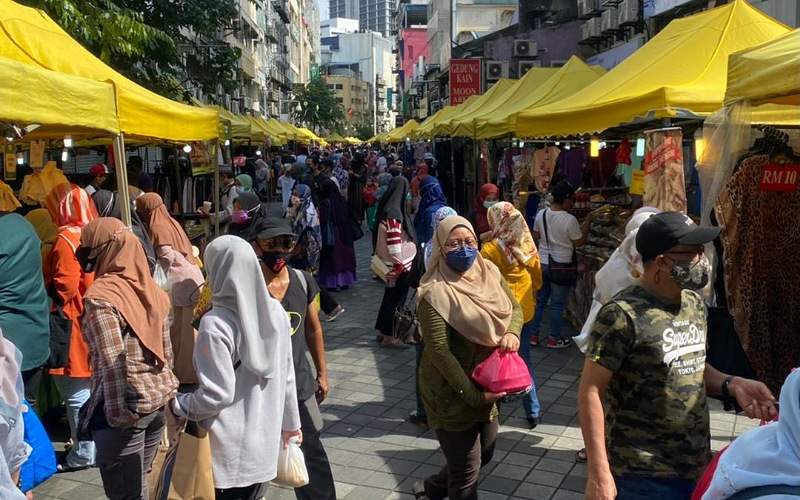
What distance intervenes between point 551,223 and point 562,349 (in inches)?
54.2

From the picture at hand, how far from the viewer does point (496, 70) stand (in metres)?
23.3

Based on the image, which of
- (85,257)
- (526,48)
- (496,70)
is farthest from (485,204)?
(526,48)

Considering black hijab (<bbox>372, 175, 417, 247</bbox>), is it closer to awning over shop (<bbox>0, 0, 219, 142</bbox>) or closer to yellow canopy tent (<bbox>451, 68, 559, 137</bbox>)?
awning over shop (<bbox>0, 0, 219, 142</bbox>)

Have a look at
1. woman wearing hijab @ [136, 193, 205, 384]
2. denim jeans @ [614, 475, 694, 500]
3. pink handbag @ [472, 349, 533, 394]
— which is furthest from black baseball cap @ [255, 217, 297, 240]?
denim jeans @ [614, 475, 694, 500]

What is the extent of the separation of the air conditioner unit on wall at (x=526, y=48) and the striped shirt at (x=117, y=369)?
21.5 m

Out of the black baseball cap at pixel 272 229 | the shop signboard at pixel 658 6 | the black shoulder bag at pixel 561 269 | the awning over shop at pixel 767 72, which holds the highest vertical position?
the shop signboard at pixel 658 6

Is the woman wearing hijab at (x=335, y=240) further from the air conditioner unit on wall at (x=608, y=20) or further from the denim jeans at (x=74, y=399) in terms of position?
the air conditioner unit on wall at (x=608, y=20)

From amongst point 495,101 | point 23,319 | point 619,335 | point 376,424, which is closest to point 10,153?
point 23,319

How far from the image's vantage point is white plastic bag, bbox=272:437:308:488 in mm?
3357

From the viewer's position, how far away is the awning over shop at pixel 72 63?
519 centimetres

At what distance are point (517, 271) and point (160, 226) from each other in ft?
9.75

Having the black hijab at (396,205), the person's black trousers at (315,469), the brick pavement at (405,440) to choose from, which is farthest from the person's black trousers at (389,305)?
the person's black trousers at (315,469)

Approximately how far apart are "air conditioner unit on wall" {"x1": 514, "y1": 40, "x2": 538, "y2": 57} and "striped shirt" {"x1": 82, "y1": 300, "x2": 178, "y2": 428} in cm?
2151

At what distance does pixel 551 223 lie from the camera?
7.71m
